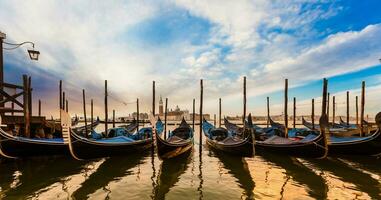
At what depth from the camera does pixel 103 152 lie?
36.5 feet

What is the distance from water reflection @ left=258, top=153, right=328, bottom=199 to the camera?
7.52 m

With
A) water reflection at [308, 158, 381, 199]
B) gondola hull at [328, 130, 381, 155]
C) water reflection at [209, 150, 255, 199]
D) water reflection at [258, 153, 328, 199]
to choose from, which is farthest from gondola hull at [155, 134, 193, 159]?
gondola hull at [328, 130, 381, 155]

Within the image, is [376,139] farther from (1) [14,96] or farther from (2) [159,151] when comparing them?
(1) [14,96]

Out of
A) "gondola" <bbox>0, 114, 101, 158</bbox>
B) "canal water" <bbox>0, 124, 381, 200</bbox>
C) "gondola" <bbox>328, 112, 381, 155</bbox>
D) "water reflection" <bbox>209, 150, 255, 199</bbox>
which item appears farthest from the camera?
"gondola" <bbox>328, 112, 381, 155</bbox>

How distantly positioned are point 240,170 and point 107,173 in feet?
16.7

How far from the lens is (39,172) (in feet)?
31.9

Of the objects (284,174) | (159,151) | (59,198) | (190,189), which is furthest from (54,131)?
(284,174)

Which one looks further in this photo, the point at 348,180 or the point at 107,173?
the point at 107,173

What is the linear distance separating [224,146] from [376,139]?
6413mm

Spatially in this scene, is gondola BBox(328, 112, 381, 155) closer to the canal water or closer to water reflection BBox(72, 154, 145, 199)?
the canal water

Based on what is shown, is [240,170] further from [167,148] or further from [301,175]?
[167,148]

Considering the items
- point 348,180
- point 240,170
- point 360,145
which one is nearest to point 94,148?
point 240,170

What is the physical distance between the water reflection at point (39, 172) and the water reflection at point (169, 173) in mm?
3296

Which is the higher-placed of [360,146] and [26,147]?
[26,147]
